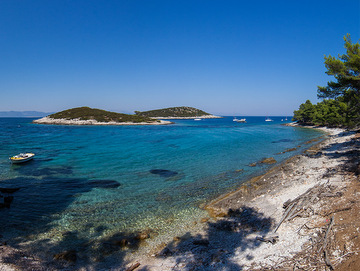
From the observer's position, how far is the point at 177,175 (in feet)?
71.4

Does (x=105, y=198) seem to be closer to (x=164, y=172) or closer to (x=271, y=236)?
(x=164, y=172)

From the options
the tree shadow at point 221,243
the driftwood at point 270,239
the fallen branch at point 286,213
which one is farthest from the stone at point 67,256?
the fallen branch at point 286,213

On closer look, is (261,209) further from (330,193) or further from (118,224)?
(118,224)

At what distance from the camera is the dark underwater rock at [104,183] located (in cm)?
1846

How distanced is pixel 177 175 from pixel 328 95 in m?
18.5

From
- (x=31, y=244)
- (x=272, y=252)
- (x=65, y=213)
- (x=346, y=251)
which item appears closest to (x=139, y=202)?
(x=65, y=213)

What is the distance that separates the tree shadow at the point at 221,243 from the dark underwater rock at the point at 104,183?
33.6 feet

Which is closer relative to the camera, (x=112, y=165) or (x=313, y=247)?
(x=313, y=247)

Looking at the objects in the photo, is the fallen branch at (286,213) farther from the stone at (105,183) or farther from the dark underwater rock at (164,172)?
the stone at (105,183)

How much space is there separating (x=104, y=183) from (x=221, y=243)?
1338cm

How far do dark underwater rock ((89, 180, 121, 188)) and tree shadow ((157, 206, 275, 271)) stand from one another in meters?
10.2

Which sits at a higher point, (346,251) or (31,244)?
(346,251)

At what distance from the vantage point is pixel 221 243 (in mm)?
9586

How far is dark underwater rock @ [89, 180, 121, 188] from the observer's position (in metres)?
18.5
